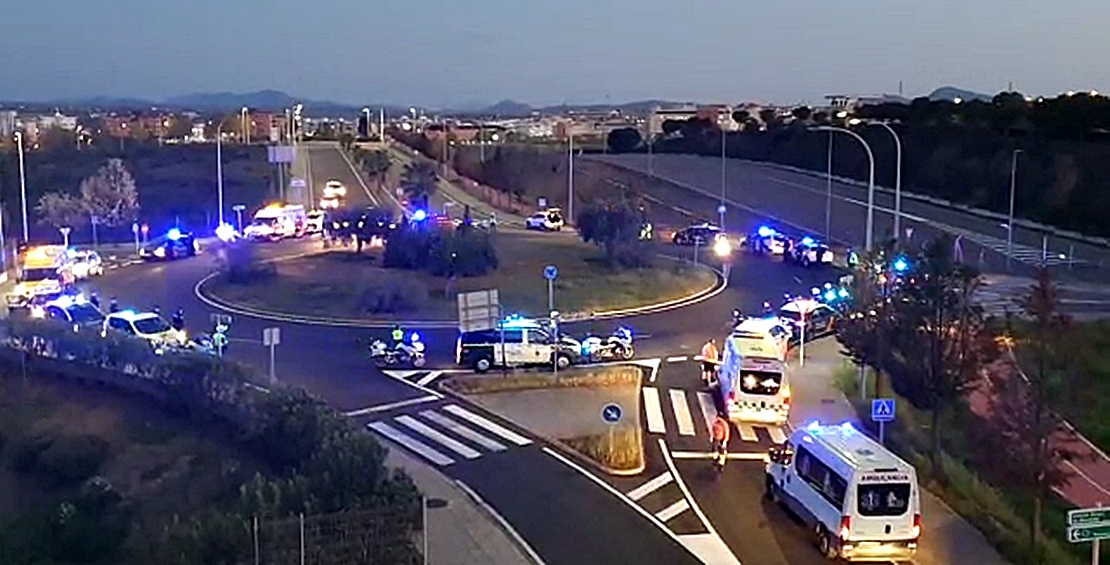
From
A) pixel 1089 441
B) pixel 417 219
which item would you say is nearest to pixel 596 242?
pixel 417 219

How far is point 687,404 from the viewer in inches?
1219

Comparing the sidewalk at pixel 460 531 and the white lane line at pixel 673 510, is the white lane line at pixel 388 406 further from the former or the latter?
the white lane line at pixel 673 510

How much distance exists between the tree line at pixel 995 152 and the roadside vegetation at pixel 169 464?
1709 inches

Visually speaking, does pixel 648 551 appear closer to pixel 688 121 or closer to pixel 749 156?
pixel 749 156

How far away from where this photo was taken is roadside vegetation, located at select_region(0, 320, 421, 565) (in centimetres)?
1703

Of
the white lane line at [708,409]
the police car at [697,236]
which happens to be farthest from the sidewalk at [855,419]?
the police car at [697,236]

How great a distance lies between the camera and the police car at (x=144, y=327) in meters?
35.7

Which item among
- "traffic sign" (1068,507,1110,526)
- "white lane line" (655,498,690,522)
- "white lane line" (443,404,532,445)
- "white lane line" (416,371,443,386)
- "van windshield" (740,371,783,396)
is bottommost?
"white lane line" (416,371,443,386)

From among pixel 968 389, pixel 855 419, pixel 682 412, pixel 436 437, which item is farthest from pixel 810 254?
pixel 436 437

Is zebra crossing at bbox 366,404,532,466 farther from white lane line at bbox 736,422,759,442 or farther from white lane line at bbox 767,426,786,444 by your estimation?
white lane line at bbox 767,426,786,444

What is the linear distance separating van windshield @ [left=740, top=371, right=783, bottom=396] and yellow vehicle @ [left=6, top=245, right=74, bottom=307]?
28.3 meters

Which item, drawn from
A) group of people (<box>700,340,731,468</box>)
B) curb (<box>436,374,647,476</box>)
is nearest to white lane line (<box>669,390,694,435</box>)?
group of people (<box>700,340,731,468</box>)

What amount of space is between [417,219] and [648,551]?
115 feet

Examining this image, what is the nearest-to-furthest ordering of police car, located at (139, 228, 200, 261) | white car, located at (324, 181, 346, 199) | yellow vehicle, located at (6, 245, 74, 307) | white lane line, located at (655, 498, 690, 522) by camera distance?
white lane line, located at (655, 498, 690, 522) < yellow vehicle, located at (6, 245, 74, 307) < police car, located at (139, 228, 200, 261) < white car, located at (324, 181, 346, 199)
